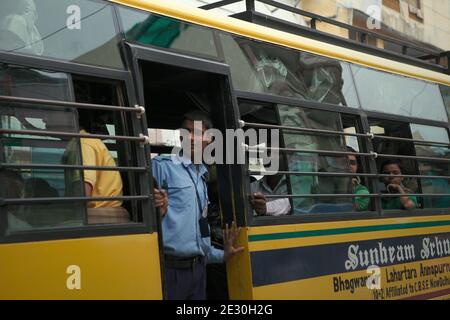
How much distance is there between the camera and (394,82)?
6.05m

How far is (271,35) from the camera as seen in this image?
16.1 ft

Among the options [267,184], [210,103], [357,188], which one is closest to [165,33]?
[210,103]

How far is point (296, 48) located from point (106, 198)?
91.4 inches

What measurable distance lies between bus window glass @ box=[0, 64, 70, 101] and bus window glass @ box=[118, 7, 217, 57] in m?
0.61

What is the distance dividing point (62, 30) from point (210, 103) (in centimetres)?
132

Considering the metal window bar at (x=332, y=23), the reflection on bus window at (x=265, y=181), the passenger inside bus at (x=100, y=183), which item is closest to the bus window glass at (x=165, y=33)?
the reflection on bus window at (x=265, y=181)

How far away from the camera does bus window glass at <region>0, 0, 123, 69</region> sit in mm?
3286

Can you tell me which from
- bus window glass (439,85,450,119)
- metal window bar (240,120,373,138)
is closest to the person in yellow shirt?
metal window bar (240,120,373,138)

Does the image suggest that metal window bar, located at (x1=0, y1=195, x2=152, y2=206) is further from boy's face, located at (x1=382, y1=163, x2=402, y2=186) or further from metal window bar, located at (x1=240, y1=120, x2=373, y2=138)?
boy's face, located at (x1=382, y1=163, x2=402, y2=186)

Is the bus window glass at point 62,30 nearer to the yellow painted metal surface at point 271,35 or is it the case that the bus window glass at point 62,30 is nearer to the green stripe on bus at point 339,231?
the yellow painted metal surface at point 271,35

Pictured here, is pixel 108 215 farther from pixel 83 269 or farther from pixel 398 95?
pixel 398 95

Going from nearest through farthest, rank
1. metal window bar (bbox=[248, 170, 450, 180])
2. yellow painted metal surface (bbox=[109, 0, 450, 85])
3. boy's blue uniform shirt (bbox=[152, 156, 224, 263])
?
1. boy's blue uniform shirt (bbox=[152, 156, 224, 263])
2. yellow painted metal surface (bbox=[109, 0, 450, 85])
3. metal window bar (bbox=[248, 170, 450, 180])
